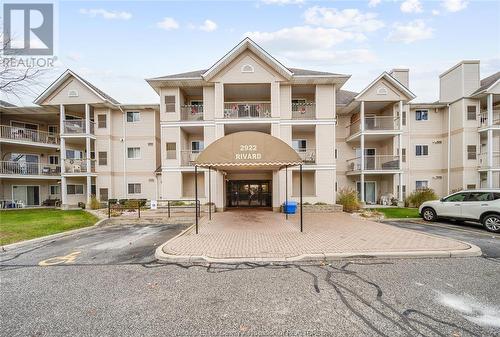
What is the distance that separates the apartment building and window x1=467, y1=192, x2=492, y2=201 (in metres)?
7.65

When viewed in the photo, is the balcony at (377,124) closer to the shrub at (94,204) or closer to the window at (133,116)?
the window at (133,116)

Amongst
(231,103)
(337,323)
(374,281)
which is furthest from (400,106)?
(337,323)

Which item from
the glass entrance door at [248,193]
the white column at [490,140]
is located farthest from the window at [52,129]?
the white column at [490,140]

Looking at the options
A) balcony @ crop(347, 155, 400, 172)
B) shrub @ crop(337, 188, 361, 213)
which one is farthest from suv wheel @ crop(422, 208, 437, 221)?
balcony @ crop(347, 155, 400, 172)

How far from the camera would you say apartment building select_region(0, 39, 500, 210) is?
16922 millimetres

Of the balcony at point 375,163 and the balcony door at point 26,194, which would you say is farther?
the balcony door at point 26,194

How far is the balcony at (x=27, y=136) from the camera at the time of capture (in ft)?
68.9

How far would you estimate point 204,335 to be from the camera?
327 centimetres

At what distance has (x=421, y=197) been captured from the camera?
58.7 ft

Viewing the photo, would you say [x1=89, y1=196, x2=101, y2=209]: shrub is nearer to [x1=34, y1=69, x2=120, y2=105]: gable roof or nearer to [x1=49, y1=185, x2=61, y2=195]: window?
[x1=49, y1=185, x2=61, y2=195]: window

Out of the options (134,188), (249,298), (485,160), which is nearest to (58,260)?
(249,298)

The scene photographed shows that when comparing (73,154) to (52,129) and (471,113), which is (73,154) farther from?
(471,113)

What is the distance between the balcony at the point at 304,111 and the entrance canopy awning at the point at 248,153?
8945 millimetres

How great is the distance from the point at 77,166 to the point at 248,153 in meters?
19.9
